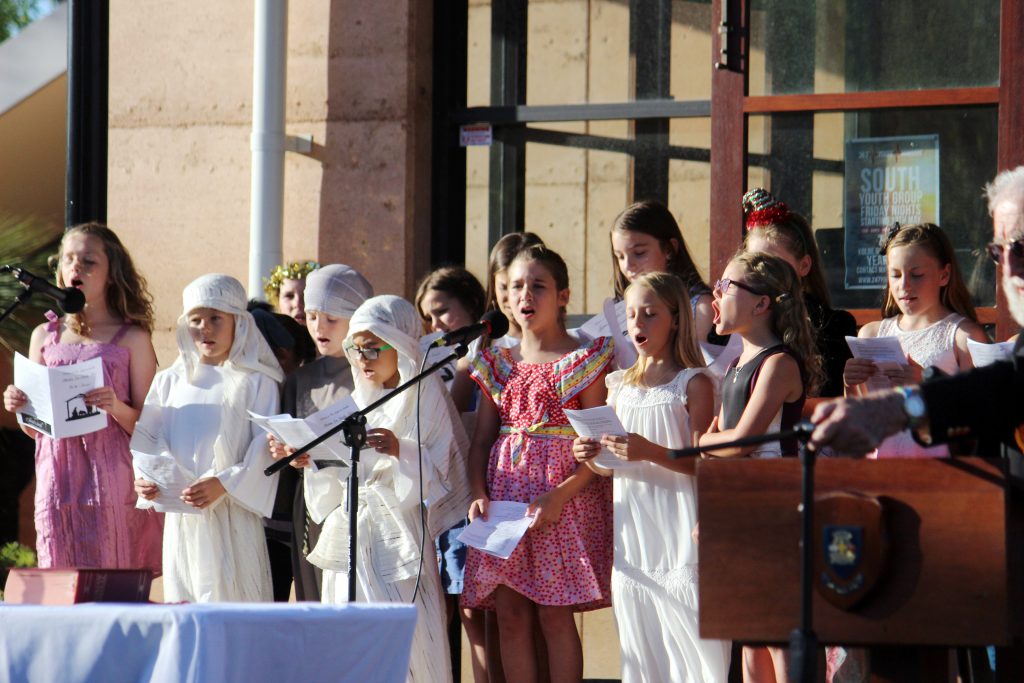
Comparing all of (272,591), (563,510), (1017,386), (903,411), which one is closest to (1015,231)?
(1017,386)

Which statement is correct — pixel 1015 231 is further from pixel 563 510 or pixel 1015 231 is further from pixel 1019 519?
pixel 563 510

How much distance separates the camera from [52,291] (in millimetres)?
5477

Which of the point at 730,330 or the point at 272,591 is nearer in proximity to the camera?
the point at 730,330

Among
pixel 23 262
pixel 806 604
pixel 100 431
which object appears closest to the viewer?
pixel 806 604

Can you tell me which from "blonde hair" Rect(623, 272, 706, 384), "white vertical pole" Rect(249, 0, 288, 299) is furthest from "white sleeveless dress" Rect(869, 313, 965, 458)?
"white vertical pole" Rect(249, 0, 288, 299)

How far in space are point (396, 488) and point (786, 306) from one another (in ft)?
5.18

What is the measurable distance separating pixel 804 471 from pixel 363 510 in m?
2.81

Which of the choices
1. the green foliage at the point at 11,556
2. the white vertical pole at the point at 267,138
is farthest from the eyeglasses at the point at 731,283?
the green foliage at the point at 11,556

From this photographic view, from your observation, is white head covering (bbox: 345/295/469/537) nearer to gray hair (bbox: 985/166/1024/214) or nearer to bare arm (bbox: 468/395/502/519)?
bare arm (bbox: 468/395/502/519)

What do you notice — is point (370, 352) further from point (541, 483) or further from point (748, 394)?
point (748, 394)

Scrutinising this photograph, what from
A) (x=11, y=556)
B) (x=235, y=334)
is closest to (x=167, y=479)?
(x=235, y=334)

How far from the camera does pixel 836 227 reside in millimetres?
6457

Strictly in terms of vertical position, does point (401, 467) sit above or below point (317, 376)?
below

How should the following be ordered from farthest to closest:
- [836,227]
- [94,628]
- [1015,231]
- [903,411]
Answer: [836,227], [1015,231], [94,628], [903,411]
